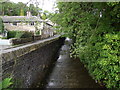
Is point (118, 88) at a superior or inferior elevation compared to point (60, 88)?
superior

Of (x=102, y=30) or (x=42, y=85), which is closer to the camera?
(x=102, y=30)

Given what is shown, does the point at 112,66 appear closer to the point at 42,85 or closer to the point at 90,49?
the point at 90,49

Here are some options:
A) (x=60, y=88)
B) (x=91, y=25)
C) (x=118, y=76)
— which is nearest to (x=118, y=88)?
(x=118, y=76)

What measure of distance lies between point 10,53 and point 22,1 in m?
1.70

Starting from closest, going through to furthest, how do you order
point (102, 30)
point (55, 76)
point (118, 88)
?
point (118, 88) → point (102, 30) → point (55, 76)

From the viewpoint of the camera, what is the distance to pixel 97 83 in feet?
26.2

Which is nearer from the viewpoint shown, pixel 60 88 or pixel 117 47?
pixel 117 47

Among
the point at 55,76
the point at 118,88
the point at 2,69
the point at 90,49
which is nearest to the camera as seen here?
the point at 2,69

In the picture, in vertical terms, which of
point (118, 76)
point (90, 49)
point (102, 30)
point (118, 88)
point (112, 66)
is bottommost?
point (118, 88)

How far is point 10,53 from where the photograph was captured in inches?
151

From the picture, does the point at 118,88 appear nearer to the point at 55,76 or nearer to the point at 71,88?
the point at 71,88

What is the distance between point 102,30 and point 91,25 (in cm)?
112

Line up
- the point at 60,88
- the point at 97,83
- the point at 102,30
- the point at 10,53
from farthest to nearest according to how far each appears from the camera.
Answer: the point at 97,83 < the point at 60,88 < the point at 102,30 < the point at 10,53

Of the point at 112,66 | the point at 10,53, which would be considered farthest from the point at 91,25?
the point at 10,53
